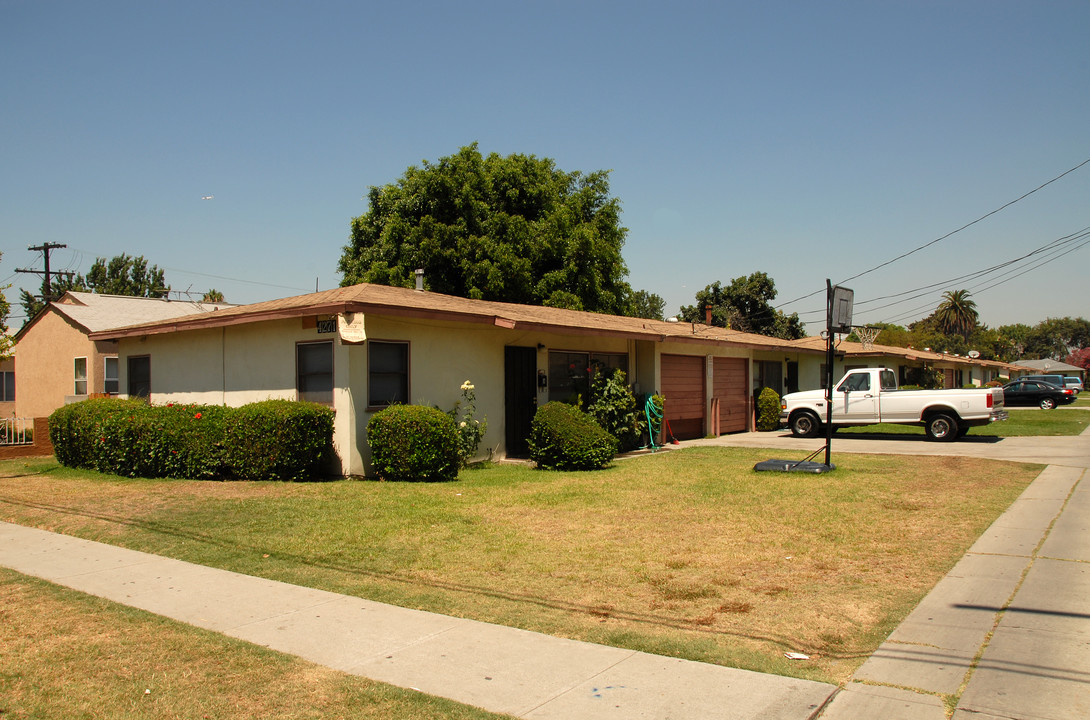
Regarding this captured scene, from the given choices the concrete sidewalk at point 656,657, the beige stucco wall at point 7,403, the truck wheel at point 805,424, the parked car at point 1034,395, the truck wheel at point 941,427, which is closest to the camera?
the concrete sidewalk at point 656,657

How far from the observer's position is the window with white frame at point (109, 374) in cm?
2347

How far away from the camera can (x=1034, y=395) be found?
135ft

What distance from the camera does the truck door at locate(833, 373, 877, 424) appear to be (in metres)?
20.4

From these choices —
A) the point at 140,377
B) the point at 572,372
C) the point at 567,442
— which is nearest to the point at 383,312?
the point at 567,442

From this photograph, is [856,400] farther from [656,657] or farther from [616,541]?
[656,657]

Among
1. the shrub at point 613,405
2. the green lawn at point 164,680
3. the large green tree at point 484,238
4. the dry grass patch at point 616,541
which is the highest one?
the large green tree at point 484,238

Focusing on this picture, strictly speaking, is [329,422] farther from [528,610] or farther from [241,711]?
[241,711]

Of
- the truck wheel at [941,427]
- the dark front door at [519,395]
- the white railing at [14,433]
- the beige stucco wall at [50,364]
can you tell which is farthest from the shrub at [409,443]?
the beige stucco wall at [50,364]

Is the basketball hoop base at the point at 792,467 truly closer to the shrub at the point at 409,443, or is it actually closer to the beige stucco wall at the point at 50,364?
the shrub at the point at 409,443

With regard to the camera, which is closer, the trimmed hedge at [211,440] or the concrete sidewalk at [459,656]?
the concrete sidewalk at [459,656]

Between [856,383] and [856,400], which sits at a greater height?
[856,383]

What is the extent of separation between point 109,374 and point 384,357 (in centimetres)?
1516

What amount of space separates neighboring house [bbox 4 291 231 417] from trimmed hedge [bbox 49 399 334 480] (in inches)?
362

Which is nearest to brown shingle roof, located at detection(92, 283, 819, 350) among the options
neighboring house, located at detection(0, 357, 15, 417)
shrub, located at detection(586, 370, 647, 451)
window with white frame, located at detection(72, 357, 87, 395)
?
shrub, located at detection(586, 370, 647, 451)
